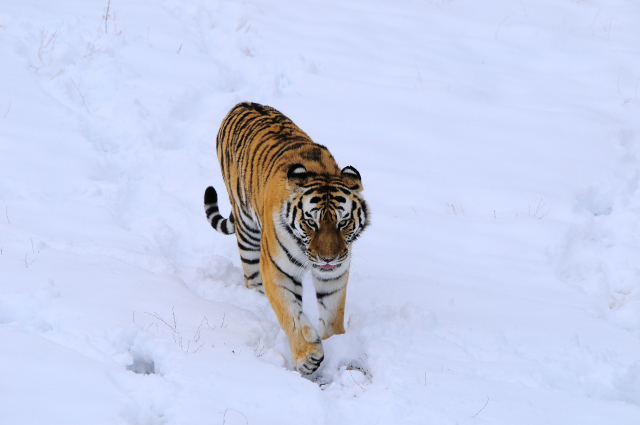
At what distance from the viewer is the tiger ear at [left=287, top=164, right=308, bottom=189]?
293 centimetres

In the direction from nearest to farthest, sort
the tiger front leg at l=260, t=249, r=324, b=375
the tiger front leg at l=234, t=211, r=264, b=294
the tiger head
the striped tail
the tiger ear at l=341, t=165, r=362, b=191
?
the tiger head
the tiger front leg at l=260, t=249, r=324, b=375
the tiger ear at l=341, t=165, r=362, b=191
the tiger front leg at l=234, t=211, r=264, b=294
the striped tail

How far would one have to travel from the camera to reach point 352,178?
3.04 meters

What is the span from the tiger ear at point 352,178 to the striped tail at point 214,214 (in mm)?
1448

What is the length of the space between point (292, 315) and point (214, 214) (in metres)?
1.43

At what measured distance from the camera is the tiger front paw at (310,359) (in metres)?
2.88

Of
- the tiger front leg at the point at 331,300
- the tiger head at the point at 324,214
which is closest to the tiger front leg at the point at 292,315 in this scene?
the tiger front leg at the point at 331,300

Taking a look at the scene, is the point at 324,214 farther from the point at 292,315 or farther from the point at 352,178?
the point at 292,315

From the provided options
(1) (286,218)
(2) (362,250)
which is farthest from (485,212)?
(1) (286,218)

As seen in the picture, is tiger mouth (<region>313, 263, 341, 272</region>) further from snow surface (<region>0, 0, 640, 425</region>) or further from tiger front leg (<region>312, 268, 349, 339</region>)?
snow surface (<region>0, 0, 640, 425</region>)

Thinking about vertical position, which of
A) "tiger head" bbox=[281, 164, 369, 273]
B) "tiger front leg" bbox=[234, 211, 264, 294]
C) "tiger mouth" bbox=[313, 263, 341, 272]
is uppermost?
"tiger head" bbox=[281, 164, 369, 273]

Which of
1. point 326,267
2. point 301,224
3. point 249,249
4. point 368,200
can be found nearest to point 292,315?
point 326,267

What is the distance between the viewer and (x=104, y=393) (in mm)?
2117

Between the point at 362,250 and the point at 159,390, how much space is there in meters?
2.30

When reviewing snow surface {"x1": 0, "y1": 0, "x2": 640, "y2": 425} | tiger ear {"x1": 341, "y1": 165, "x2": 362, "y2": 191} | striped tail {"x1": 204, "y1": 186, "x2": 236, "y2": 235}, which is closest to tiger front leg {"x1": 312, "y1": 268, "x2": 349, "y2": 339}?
snow surface {"x1": 0, "y1": 0, "x2": 640, "y2": 425}
